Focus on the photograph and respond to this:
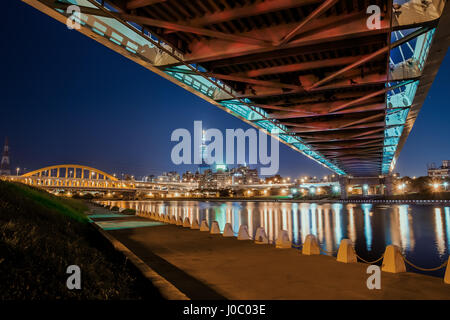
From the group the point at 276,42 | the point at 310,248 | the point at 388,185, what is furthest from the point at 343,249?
the point at 388,185

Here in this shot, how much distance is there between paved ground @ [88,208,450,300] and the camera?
5.78 metres

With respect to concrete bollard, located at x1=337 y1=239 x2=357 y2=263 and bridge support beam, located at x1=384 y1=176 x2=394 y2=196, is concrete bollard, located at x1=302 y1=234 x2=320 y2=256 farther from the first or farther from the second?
bridge support beam, located at x1=384 y1=176 x2=394 y2=196

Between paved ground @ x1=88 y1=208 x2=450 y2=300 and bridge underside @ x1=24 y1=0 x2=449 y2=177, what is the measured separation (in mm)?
6778

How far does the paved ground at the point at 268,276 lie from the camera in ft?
19.0

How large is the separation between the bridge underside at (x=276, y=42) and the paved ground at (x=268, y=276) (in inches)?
267

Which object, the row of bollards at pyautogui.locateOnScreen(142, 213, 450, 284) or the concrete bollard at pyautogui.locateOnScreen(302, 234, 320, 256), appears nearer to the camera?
the row of bollards at pyautogui.locateOnScreen(142, 213, 450, 284)

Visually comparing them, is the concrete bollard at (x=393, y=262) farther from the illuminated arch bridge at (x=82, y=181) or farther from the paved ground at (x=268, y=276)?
the illuminated arch bridge at (x=82, y=181)

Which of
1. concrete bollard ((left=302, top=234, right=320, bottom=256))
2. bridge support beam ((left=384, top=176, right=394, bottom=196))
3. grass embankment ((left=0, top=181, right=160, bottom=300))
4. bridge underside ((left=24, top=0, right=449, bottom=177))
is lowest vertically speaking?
concrete bollard ((left=302, top=234, right=320, bottom=256))

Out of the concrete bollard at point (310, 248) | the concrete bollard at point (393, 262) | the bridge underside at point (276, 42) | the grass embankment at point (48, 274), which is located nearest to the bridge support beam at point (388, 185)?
the bridge underside at point (276, 42)

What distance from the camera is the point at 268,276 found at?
7008 millimetres

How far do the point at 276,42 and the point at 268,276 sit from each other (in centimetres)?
760

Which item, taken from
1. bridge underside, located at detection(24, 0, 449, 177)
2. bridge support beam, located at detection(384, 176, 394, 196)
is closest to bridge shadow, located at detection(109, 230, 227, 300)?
bridge underside, located at detection(24, 0, 449, 177)
